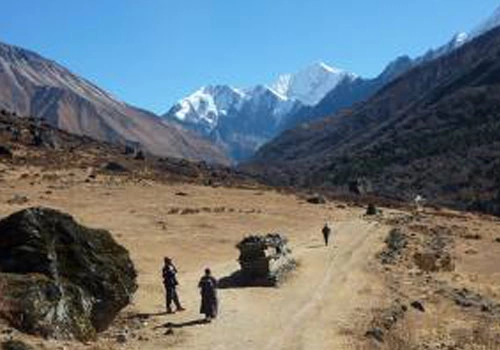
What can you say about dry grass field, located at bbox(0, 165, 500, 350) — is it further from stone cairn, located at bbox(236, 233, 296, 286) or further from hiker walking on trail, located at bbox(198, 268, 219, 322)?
stone cairn, located at bbox(236, 233, 296, 286)

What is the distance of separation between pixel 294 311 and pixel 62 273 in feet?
33.3

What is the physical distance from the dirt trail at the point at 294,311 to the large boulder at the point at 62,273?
8.58ft

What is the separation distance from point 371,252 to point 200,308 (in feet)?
86.8

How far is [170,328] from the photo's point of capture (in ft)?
101

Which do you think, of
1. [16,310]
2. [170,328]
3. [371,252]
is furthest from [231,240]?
[16,310]

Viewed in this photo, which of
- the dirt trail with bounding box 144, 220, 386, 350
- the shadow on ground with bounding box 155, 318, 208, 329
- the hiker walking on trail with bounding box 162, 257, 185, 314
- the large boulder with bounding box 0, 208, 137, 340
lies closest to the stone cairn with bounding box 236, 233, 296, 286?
the dirt trail with bounding box 144, 220, 386, 350

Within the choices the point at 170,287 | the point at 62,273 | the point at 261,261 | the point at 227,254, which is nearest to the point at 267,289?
the point at 261,261

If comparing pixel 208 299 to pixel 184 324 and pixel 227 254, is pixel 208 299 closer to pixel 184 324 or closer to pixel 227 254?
pixel 184 324

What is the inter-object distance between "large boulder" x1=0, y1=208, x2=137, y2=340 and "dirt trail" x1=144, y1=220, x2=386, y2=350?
262cm

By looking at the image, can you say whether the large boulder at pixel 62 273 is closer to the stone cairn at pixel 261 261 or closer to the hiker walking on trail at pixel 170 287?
the hiker walking on trail at pixel 170 287

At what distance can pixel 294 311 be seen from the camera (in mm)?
35781

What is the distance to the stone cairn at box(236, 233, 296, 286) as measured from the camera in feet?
137

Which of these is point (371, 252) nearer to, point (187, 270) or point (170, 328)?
point (187, 270)

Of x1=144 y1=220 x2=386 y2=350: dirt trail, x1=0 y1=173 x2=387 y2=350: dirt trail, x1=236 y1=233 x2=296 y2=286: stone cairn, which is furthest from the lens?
x1=236 y1=233 x2=296 y2=286: stone cairn
